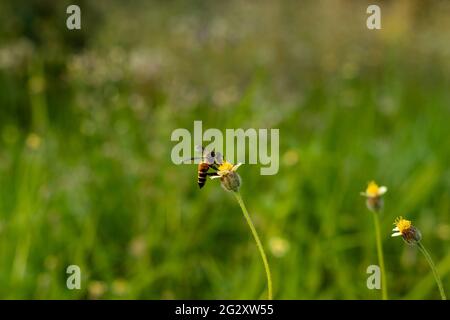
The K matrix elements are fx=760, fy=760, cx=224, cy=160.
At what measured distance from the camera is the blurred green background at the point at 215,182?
64.8 inches

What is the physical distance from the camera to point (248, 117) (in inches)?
85.3

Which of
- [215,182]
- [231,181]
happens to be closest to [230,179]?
[231,181]

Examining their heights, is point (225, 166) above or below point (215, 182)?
below

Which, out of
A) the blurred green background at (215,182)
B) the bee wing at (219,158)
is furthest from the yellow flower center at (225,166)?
the blurred green background at (215,182)

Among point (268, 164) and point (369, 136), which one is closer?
point (268, 164)

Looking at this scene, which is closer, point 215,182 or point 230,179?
point 230,179

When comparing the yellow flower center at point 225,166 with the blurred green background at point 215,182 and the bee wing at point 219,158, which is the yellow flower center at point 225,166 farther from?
the blurred green background at point 215,182

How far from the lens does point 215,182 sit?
1966mm

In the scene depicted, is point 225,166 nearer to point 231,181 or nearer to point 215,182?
point 231,181

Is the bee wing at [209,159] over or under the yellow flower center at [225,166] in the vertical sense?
over

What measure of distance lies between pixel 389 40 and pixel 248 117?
1.07m

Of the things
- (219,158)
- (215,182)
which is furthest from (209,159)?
(215,182)
